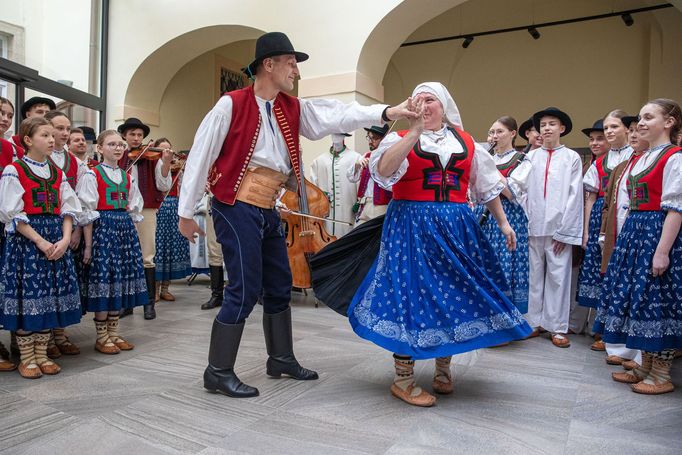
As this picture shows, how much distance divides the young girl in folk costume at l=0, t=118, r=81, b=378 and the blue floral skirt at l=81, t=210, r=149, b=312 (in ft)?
0.91

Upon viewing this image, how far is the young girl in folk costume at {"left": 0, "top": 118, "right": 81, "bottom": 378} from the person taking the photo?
9.37ft

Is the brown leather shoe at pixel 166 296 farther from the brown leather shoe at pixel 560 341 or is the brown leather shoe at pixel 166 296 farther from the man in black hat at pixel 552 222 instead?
the brown leather shoe at pixel 560 341

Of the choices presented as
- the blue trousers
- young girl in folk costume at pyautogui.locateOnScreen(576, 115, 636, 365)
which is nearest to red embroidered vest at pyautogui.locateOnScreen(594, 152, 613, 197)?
young girl in folk costume at pyautogui.locateOnScreen(576, 115, 636, 365)

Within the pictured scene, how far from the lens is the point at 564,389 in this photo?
2.82m

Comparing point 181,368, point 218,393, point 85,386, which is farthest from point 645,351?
point 85,386

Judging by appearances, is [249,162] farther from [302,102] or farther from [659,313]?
[659,313]

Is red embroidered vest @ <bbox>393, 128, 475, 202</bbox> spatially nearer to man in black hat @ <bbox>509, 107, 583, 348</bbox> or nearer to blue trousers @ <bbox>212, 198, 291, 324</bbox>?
blue trousers @ <bbox>212, 198, 291, 324</bbox>

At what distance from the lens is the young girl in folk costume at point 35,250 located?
2855 millimetres

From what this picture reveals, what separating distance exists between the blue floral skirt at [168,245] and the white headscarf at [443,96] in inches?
143

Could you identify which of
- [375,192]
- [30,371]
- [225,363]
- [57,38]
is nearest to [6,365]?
[30,371]

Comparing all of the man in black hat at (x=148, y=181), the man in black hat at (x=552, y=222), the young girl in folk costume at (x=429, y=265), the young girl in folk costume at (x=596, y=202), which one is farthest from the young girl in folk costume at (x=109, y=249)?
the young girl in folk costume at (x=596, y=202)

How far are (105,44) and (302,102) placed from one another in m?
6.43

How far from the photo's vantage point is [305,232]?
16.0 feet

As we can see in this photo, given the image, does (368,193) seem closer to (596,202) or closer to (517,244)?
(517,244)
